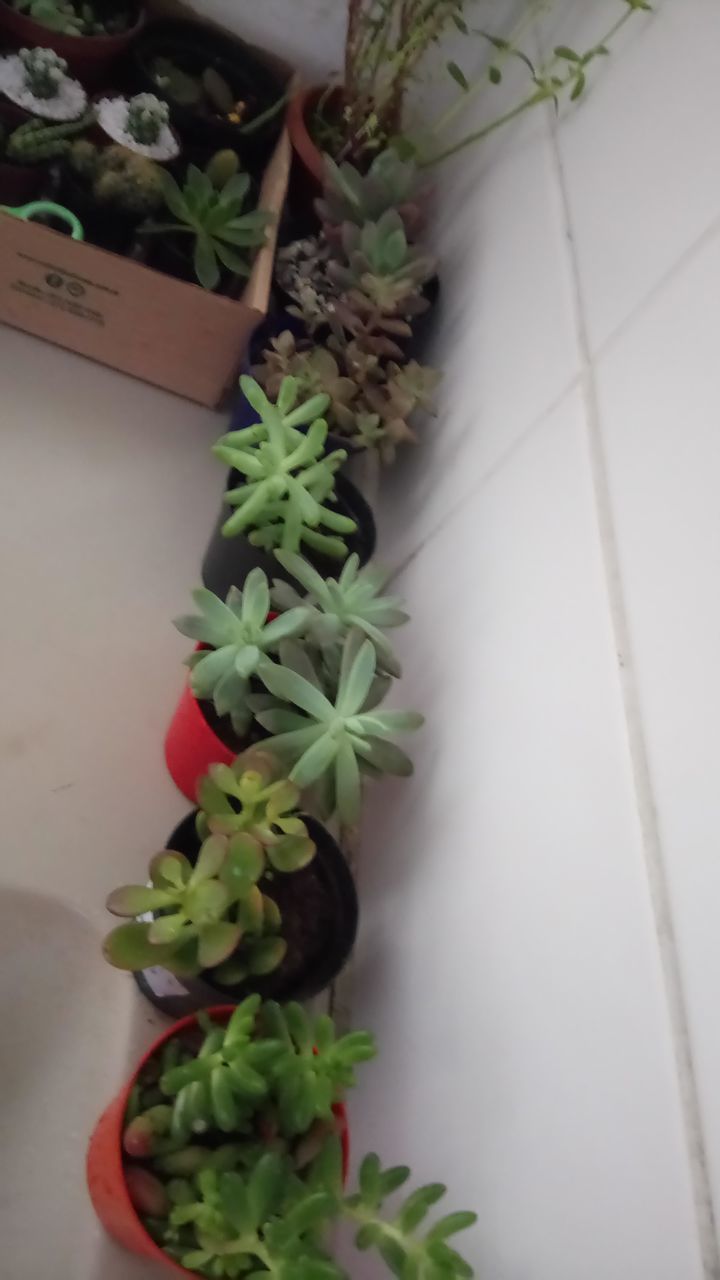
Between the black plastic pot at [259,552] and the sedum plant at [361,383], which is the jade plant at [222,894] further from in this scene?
the sedum plant at [361,383]

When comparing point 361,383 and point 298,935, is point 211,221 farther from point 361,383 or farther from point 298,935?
point 298,935

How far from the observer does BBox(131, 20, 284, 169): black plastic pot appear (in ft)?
3.49

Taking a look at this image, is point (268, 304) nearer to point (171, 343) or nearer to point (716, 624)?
point (171, 343)

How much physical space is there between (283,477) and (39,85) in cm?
57

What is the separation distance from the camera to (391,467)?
0.99 m

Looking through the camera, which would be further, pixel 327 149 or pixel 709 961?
pixel 327 149

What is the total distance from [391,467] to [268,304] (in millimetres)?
217

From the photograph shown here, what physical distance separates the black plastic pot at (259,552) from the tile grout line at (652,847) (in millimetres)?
278

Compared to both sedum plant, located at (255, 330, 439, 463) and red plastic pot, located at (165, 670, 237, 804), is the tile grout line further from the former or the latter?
red plastic pot, located at (165, 670, 237, 804)

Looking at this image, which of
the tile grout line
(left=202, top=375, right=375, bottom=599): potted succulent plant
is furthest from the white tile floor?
(left=202, top=375, right=375, bottom=599): potted succulent plant

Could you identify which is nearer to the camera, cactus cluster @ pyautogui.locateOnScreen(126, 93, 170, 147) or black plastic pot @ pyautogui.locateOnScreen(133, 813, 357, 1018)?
black plastic pot @ pyautogui.locateOnScreen(133, 813, 357, 1018)

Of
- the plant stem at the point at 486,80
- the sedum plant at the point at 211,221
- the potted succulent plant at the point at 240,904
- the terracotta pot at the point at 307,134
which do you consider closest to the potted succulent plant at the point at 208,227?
the sedum plant at the point at 211,221

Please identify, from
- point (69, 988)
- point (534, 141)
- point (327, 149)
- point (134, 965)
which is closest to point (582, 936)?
point (134, 965)

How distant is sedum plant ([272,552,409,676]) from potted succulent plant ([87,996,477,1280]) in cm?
26
